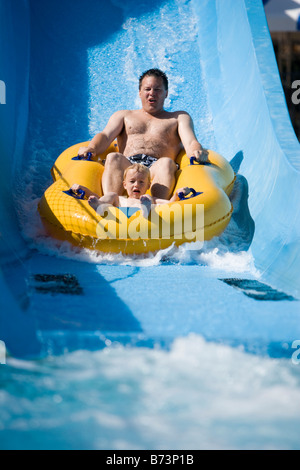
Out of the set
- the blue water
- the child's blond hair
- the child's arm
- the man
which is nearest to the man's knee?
the man

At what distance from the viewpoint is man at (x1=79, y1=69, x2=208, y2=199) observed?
9.76 feet

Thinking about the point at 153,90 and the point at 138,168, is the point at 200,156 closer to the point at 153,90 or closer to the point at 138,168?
the point at 138,168

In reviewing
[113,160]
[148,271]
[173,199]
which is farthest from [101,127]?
[148,271]

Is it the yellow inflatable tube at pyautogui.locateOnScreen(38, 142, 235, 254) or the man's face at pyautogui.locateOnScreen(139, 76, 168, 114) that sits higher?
the man's face at pyautogui.locateOnScreen(139, 76, 168, 114)

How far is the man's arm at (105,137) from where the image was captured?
9.82ft

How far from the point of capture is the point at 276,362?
1.62 metres

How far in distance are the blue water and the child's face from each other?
13.6 inches

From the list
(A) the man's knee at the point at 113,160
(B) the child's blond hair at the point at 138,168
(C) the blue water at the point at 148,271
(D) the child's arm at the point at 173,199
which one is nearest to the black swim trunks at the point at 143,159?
(A) the man's knee at the point at 113,160

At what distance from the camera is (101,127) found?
380 centimetres

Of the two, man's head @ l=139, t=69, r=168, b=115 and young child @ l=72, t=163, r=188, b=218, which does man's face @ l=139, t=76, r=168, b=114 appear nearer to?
man's head @ l=139, t=69, r=168, b=115

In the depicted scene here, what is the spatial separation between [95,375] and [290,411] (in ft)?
1.62

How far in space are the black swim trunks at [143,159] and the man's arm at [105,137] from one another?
180 millimetres

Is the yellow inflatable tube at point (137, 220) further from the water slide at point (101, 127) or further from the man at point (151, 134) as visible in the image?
the man at point (151, 134)

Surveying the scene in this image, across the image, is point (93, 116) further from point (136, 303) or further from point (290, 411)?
point (290, 411)
